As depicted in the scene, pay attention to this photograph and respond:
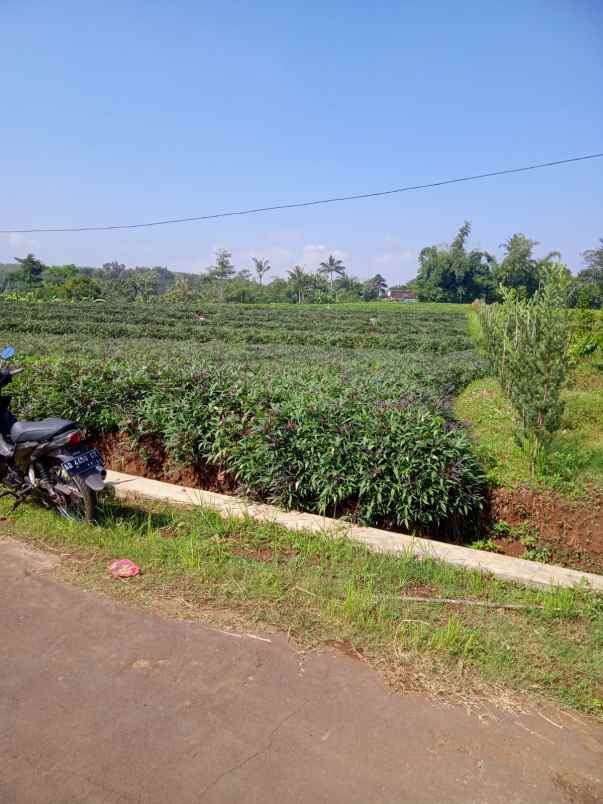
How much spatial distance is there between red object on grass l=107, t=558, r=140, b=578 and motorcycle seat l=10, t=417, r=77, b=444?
4.04 feet

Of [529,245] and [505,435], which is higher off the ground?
[529,245]

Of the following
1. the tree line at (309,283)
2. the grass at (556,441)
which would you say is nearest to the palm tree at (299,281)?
the tree line at (309,283)

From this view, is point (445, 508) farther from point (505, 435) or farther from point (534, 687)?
point (505, 435)

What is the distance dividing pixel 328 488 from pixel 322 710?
7.39 ft

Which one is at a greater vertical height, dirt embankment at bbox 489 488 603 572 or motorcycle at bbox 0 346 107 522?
motorcycle at bbox 0 346 107 522

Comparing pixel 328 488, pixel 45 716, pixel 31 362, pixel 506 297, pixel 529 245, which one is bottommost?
pixel 45 716

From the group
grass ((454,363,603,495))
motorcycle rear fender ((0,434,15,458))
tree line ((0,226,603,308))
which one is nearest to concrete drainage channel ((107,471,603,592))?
motorcycle rear fender ((0,434,15,458))

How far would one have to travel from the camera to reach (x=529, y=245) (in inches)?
1940

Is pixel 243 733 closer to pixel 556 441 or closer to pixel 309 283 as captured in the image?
pixel 556 441

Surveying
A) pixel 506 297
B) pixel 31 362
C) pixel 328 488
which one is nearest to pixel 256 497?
pixel 328 488

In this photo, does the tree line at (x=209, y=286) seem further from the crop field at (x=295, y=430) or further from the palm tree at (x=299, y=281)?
the crop field at (x=295, y=430)

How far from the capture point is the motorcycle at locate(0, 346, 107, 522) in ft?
15.0

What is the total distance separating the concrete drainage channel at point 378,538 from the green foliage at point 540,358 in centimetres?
214

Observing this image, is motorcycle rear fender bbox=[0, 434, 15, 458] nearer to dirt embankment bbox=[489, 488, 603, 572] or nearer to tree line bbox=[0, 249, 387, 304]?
dirt embankment bbox=[489, 488, 603, 572]
